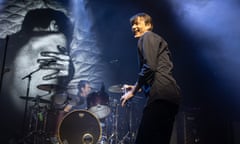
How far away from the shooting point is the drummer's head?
5.13 m

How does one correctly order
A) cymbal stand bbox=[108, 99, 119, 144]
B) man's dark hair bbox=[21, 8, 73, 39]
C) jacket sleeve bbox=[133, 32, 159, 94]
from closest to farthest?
1. jacket sleeve bbox=[133, 32, 159, 94]
2. cymbal stand bbox=[108, 99, 119, 144]
3. man's dark hair bbox=[21, 8, 73, 39]

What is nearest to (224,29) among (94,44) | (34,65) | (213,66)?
(213,66)

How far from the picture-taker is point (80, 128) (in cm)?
437

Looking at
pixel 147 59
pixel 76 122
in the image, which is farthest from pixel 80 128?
pixel 147 59

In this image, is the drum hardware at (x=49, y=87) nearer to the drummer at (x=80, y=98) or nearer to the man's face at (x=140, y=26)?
the drummer at (x=80, y=98)

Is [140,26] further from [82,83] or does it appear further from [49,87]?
[82,83]

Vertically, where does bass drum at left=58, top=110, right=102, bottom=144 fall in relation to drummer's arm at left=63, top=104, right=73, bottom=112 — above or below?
below

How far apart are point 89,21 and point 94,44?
1.58 feet

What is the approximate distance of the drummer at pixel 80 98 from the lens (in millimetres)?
4844

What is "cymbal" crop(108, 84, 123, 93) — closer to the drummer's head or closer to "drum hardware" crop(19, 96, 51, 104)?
the drummer's head

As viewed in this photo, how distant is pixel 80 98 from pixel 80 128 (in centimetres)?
71

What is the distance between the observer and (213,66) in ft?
19.6

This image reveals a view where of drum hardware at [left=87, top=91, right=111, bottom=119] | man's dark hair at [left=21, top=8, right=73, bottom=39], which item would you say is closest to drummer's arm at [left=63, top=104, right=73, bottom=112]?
drum hardware at [left=87, top=91, right=111, bottom=119]

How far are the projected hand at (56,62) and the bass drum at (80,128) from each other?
128 centimetres
